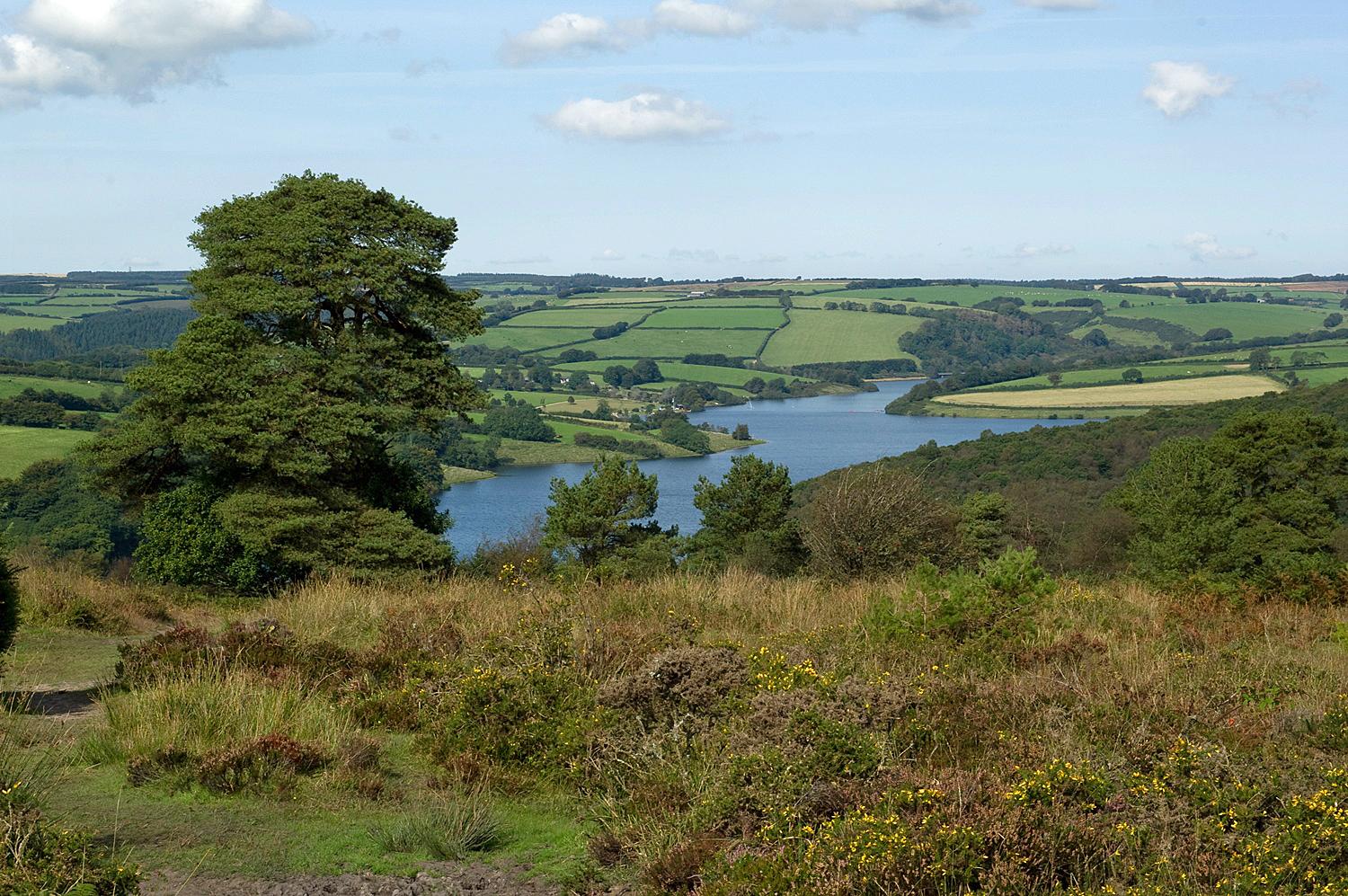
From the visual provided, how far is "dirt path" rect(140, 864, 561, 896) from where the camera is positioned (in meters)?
4.55

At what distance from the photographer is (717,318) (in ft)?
575

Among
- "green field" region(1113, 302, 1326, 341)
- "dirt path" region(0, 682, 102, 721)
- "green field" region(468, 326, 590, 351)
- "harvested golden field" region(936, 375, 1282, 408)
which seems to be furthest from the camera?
"green field" region(1113, 302, 1326, 341)

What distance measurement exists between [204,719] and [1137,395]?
109259mm

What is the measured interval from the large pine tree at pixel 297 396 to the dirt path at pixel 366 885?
14.7 meters

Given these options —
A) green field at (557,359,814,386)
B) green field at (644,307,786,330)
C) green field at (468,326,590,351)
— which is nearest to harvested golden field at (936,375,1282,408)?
green field at (557,359,814,386)

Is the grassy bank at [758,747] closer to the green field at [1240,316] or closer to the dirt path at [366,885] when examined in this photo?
the dirt path at [366,885]

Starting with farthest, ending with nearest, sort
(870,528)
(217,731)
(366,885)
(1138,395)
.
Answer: (1138,395) → (870,528) → (217,731) → (366,885)

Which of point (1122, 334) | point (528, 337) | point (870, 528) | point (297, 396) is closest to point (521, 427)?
point (528, 337)

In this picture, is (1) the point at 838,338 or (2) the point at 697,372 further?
(1) the point at 838,338

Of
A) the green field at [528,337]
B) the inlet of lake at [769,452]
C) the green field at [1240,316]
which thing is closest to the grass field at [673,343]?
the green field at [528,337]

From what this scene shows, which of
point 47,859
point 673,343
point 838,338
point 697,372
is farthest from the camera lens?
point 838,338

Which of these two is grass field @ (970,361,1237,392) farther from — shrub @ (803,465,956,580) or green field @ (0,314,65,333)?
green field @ (0,314,65,333)

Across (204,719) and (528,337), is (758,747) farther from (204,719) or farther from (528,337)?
(528,337)

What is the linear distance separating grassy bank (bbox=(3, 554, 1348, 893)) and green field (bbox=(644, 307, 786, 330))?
160 m
